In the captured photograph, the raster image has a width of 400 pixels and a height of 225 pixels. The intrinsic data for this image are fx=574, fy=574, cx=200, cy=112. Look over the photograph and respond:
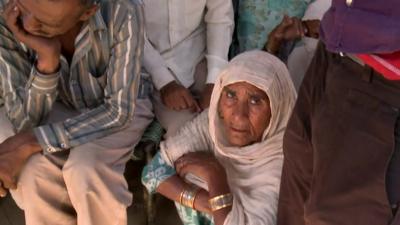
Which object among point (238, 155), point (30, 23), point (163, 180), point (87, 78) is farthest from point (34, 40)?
point (238, 155)

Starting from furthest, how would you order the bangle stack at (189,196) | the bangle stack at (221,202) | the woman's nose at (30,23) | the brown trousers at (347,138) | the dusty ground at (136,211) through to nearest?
the dusty ground at (136,211) < the bangle stack at (189,196) < the bangle stack at (221,202) < the woman's nose at (30,23) < the brown trousers at (347,138)

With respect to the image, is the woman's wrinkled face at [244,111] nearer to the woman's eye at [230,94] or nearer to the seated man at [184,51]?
the woman's eye at [230,94]

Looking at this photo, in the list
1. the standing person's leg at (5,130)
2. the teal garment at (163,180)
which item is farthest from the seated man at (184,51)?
the standing person's leg at (5,130)

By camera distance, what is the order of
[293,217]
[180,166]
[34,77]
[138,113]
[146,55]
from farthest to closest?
[146,55]
[138,113]
[180,166]
[34,77]
[293,217]

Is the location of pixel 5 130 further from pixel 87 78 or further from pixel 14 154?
pixel 87 78

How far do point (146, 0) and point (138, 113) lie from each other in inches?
17.9

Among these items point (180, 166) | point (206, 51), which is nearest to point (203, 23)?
point (206, 51)

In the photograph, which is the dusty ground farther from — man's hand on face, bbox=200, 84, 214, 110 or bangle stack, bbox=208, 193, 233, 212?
bangle stack, bbox=208, 193, 233, 212

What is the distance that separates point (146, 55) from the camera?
7.55 ft

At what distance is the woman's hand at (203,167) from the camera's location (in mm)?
1865

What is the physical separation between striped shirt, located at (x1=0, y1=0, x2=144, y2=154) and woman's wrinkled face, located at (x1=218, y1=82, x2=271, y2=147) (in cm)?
32

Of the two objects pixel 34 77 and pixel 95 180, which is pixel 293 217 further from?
pixel 34 77

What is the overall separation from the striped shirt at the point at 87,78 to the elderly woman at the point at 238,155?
0.79 ft

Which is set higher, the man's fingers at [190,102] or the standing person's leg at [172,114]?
the man's fingers at [190,102]
